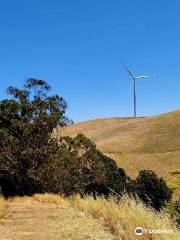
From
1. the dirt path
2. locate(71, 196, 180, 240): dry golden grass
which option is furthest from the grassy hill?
locate(71, 196, 180, 240): dry golden grass

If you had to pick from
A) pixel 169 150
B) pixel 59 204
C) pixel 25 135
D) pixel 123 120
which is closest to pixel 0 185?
pixel 25 135

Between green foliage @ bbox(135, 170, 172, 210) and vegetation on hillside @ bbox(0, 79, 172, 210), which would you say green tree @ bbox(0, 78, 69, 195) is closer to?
vegetation on hillside @ bbox(0, 79, 172, 210)

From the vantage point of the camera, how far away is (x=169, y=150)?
86438mm

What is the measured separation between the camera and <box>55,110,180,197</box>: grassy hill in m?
68.8

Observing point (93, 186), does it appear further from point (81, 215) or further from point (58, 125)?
point (81, 215)

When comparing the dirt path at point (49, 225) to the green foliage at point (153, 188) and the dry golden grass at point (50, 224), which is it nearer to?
the dry golden grass at point (50, 224)

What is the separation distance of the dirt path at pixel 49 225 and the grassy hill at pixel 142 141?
33.8m

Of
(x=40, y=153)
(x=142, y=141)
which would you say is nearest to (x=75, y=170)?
(x=40, y=153)

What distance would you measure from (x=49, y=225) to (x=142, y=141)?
88058 millimetres

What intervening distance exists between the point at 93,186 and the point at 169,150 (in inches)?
2255

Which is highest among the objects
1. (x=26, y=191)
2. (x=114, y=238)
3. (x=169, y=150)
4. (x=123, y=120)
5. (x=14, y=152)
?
(x=123, y=120)

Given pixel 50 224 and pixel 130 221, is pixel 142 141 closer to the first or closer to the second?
pixel 50 224

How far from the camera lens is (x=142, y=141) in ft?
334

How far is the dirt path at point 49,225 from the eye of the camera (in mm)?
12414
